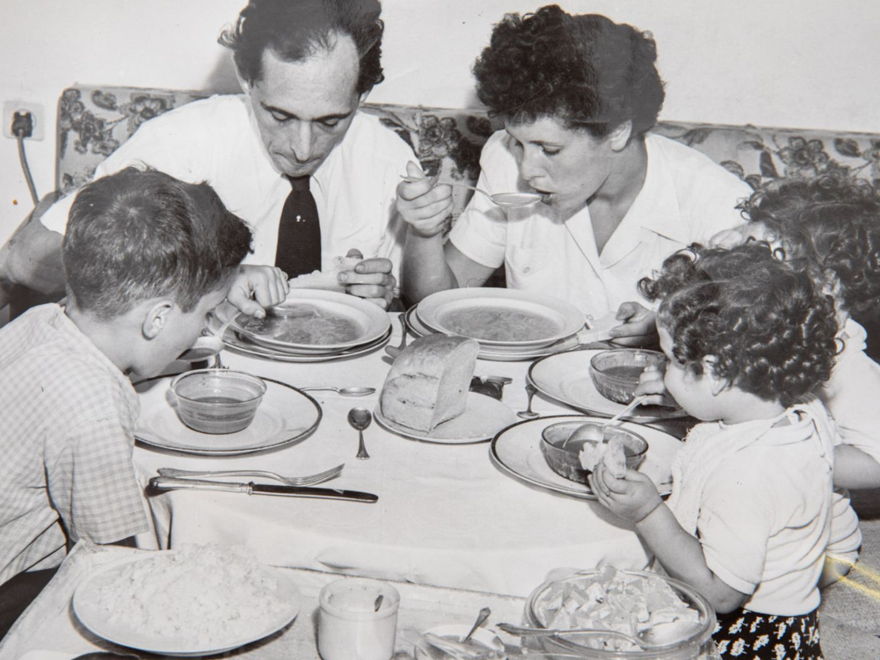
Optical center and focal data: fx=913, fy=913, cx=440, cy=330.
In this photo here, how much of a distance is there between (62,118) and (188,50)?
0.55 meters

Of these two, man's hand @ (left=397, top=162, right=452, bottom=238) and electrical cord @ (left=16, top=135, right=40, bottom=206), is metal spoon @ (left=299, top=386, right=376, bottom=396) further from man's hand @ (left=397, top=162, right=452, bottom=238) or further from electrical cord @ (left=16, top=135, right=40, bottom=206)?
electrical cord @ (left=16, top=135, right=40, bottom=206)

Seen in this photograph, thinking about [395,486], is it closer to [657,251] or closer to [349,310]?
[349,310]

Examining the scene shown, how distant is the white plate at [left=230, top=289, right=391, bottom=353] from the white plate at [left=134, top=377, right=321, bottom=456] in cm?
21

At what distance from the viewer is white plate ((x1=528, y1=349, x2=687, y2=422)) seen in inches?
71.8

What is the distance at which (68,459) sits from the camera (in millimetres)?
1505

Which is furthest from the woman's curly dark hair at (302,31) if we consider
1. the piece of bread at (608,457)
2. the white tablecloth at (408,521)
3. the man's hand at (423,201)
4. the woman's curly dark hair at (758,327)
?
the piece of bread at (608,457)

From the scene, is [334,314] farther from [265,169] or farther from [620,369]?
[265,169]

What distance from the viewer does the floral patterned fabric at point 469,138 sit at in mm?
3332

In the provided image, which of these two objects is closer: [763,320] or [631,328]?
[763,320]

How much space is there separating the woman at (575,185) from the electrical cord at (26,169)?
1883mm

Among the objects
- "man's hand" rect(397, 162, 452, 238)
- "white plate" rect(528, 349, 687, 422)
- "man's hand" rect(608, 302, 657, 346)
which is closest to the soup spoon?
"man's hand" rect(397, 162, 452, 238)

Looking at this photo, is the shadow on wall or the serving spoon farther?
the shadow on wall

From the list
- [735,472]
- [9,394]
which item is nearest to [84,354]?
[9,394]

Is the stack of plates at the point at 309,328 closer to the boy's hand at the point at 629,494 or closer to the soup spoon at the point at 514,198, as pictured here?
the soup spoon at the point at 514,198
